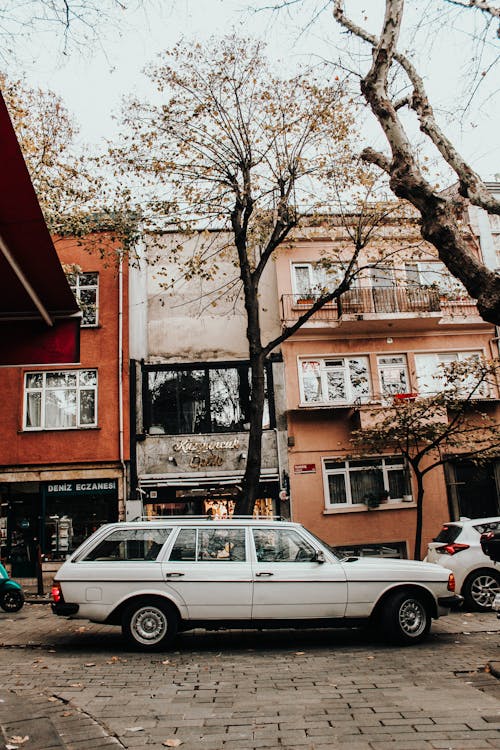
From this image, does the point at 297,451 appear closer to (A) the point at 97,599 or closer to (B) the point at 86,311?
(B) the point at 86,311

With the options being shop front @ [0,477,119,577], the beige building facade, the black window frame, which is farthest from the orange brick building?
the beige building facade

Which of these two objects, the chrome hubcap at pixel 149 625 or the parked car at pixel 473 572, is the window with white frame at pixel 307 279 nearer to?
the parked car at pixel 473 572

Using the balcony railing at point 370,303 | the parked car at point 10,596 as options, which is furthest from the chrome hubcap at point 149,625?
the balcony railing at point 370,303

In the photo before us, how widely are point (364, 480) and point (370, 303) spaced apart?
234 inches

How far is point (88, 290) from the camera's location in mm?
20953

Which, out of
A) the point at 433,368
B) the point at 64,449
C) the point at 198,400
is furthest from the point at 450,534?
the point at 64,449

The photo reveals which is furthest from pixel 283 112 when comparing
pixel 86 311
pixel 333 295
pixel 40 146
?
pixel 86 311

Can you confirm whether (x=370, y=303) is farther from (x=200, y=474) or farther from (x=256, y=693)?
(x=256, y=693)

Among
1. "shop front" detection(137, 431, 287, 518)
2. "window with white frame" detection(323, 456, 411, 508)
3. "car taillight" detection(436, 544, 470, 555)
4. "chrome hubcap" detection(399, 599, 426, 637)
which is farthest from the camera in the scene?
"window with white frame" detection(323, 456, 411, 508)

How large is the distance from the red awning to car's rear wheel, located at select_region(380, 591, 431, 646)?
5469 mm

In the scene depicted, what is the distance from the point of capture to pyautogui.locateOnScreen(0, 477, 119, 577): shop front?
19.1m

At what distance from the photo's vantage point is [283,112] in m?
14.6

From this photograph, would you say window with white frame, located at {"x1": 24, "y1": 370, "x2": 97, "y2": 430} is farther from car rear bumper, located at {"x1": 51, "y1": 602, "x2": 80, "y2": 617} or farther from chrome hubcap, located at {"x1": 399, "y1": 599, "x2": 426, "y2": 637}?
chrome hubcap, located at {"x1": 399, "y1": 599, "x2": 426, "y2": 637}

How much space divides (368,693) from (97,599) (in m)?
3.98
